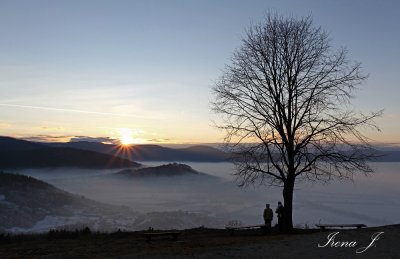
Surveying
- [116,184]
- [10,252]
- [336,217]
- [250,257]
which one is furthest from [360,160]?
[116,184]

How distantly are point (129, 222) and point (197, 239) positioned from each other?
4188cm

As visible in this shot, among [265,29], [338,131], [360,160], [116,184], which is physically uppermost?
[265,29]

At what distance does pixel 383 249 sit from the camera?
1720 cm

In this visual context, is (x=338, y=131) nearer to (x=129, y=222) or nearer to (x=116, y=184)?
(x=129, y=222)

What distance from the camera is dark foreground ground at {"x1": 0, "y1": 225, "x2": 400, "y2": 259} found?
55.1 feet

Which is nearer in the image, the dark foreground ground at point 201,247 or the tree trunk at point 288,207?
the dark foreground ground at point 201,247

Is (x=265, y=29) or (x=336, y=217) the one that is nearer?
(x=265, y=29)

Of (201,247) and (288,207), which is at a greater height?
(288,207)

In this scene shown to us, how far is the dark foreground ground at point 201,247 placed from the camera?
55.1 ft

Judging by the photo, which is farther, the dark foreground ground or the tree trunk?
the tree trunk

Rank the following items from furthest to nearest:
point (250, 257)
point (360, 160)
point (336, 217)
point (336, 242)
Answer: point (336, 217), point (360, 160), point (336, 242), point (250, 257)

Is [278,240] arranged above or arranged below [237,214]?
above

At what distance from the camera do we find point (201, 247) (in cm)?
1914

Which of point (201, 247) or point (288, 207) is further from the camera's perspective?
point (288, 207)
